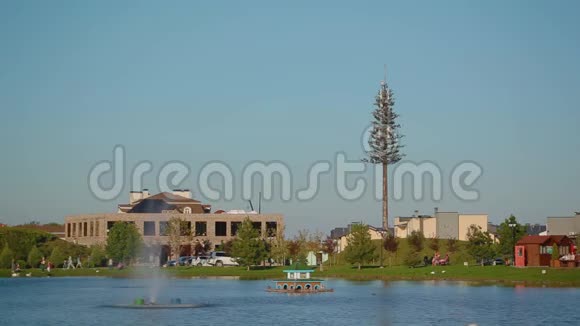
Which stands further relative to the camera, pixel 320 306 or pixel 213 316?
pixel 320 306

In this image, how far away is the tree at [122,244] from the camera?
445 ft

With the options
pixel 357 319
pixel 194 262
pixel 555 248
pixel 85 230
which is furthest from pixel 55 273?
pixel 357 319

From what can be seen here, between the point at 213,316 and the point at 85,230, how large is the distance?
112759 mm

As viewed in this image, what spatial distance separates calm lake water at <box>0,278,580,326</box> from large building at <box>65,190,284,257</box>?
63998 mm

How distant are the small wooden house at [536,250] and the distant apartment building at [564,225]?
32.0 m

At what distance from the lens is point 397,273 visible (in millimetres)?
105250

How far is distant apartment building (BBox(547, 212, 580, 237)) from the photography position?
456ft

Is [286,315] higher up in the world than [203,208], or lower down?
lower down

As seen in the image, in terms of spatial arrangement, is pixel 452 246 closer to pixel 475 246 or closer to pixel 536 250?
pixel 475 246

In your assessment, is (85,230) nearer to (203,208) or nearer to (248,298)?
(203,208)

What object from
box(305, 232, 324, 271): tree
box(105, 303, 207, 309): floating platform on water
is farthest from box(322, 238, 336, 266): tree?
box(105, 303, 207, 309): floating platform on water

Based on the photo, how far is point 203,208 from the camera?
584ft

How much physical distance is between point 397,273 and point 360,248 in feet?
33.6

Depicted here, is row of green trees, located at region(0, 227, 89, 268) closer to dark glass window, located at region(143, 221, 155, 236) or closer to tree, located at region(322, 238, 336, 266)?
dark glass window, located at region(143, 221, 155, 236)
